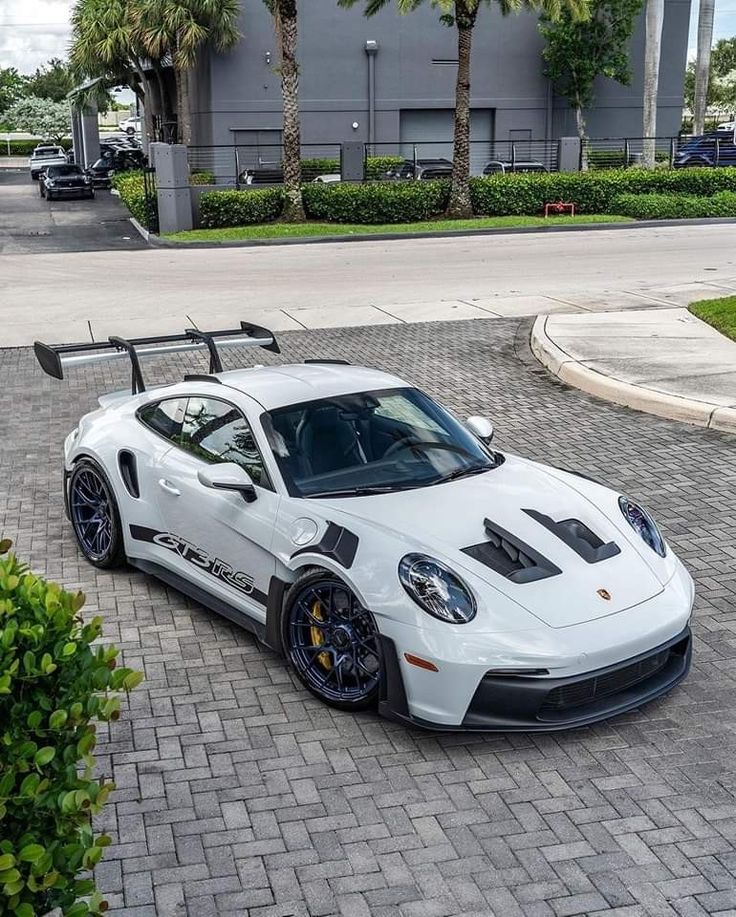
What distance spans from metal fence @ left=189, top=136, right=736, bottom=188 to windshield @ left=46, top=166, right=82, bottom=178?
5.69 metres

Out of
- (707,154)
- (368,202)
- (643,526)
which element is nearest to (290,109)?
(368,202)

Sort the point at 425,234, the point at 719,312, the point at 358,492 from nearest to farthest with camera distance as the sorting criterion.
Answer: the point at 358,492, the point at 719,312, the point at 425,234

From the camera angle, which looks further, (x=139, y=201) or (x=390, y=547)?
(x=139, y=201)

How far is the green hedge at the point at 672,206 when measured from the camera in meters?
31.8

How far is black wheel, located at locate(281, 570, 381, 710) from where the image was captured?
533 cm

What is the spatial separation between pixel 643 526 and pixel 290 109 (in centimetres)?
2638

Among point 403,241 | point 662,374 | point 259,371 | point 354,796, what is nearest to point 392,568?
point 354,796

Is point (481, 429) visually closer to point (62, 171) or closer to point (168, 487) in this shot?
point (168, 487)

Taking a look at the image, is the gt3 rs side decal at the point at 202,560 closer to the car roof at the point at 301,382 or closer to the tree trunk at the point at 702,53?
the car roof at the point at 301,382

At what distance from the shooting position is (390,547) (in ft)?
17.6

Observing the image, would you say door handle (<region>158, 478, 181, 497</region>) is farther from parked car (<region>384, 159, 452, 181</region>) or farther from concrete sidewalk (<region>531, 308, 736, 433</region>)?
parked car (<region>384, 159, 452, 181</region>)

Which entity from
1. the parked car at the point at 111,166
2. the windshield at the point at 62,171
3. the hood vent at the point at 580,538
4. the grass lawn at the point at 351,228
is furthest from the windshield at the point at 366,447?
the parked car at the point at 111,166

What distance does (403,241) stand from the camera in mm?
28266

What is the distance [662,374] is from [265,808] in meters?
8.60
